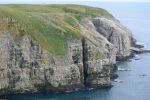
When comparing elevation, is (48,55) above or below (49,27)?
below

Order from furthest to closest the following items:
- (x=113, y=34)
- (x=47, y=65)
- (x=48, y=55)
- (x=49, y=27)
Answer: (x=113, y=34) → (x=49, y=27) → (x=48, y=55) → (x=47, y=65)

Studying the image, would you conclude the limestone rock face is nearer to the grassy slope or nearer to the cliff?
the grassy slope

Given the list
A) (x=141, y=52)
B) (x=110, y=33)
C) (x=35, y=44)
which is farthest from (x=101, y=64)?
(x=141, y=52)

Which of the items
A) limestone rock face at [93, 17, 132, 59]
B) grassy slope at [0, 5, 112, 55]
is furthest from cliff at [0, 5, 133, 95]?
limestone rock face at [93, 17, 132, 59]

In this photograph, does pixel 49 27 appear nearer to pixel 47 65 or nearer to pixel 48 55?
pixel 48 55

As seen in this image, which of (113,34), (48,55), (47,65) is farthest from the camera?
(113,34)

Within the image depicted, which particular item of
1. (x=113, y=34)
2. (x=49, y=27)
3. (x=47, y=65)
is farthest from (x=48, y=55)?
(x=113, y=34)

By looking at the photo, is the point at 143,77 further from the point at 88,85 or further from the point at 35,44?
the point at 35,44

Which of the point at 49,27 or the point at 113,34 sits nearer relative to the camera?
the point at 49,27
